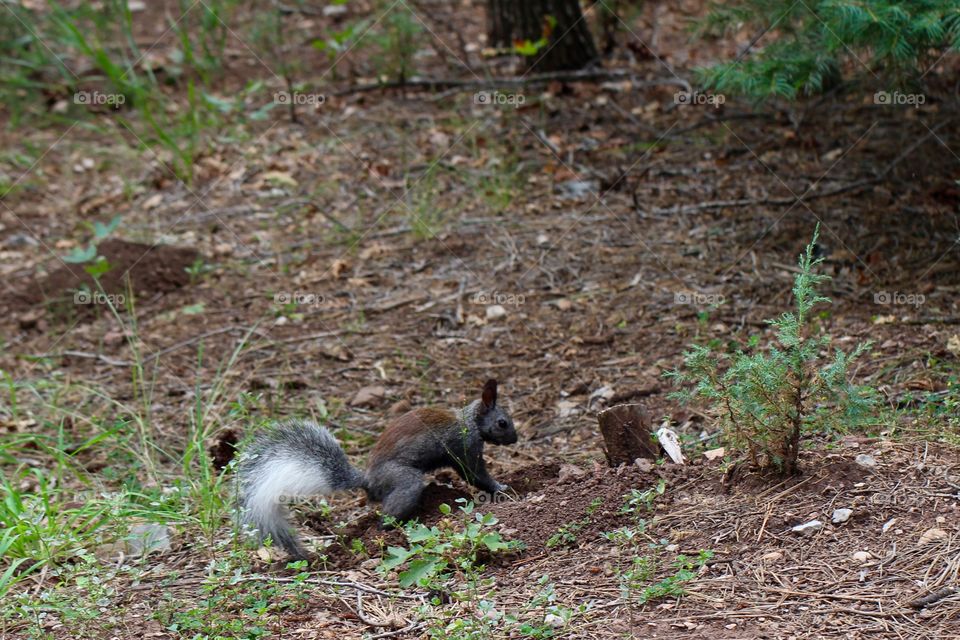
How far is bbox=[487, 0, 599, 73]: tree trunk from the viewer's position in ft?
25.0

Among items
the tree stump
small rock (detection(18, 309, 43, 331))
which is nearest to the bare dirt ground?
small rock (detection(18, 309, 43, 331))

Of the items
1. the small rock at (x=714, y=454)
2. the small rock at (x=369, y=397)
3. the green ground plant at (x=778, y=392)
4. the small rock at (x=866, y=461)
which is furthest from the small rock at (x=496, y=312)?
the small rock at (x=866, y=461)

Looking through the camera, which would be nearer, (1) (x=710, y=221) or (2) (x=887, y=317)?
(2) (x=887, y=317)

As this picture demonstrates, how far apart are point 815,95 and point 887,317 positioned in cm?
264

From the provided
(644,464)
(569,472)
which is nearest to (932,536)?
(644,464)

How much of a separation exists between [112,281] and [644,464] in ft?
12.1

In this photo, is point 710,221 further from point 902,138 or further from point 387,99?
point 387,99

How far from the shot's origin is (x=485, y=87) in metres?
7.64

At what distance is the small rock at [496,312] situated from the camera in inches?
211

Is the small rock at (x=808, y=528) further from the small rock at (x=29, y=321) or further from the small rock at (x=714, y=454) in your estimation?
the small rock at (x=29, y=321)

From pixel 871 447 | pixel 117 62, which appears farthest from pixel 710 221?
pixel 117 62

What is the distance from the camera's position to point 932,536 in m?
2.89

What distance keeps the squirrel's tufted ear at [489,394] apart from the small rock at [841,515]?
4.60ft

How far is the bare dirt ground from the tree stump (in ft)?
0.38
